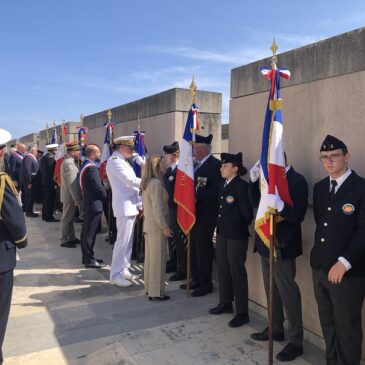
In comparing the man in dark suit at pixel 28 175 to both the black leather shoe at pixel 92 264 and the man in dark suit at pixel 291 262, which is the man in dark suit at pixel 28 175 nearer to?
the black leather shoe at pixel 92 264

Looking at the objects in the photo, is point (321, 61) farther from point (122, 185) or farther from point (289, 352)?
point (122, 185)

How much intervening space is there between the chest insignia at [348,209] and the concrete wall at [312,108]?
1.42 ft

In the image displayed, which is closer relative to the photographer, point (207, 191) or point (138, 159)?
point (207, 191)

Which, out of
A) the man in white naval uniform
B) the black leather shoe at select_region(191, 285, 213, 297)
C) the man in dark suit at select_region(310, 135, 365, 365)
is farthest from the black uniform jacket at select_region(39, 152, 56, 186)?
the man in dark suit at select_region(310, 135, 365, 365)

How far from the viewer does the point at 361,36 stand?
3221mm

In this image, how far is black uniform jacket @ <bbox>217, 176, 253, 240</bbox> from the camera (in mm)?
4113

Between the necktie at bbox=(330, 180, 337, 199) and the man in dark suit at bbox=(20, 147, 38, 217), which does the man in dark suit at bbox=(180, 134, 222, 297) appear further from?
the man in dark suit at bbox=(20, 147, 38, 217)

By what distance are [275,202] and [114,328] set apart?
209 cm

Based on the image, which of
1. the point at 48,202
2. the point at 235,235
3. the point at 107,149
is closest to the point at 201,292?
the point at 235,235

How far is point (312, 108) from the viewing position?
370cm

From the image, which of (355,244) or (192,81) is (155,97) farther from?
(355,244)

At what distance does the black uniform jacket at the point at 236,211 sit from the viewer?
162 inches

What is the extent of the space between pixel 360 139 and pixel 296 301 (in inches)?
58.4

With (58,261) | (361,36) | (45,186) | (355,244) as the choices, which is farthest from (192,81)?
(45,186)
